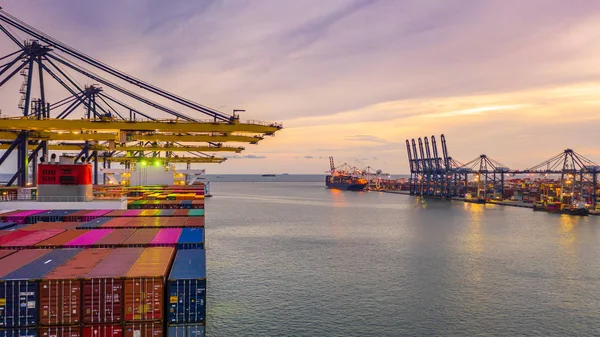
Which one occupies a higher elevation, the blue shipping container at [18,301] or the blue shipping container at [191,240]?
the blue shipping container at [191,240]

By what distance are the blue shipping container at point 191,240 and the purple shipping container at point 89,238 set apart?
13.5 feet

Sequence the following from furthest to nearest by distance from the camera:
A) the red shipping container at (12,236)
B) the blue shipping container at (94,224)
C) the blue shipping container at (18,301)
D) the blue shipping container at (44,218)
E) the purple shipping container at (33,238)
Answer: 1. the blue shipping container at (44,218)
2. the blue shipping container at (94,224)
3. the red shipping container at (12,236)
4. the purple shipping container at (33,238)
5. the blue shipping container at (18,301)

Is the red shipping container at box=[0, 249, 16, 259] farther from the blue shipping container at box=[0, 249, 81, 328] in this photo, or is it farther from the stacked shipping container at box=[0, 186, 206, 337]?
the blue shipping container at box=[0, 249, 81, 328]

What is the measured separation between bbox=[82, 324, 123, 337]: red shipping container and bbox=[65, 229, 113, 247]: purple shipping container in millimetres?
7560

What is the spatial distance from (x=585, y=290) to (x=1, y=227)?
4094cm

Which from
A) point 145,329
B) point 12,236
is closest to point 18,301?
point 145,329

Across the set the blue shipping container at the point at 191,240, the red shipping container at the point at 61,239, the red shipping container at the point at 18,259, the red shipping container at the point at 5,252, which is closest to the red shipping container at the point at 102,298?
the red shipping container at the point at 18,259

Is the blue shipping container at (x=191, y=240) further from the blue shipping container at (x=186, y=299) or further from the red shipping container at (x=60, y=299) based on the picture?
the red shipping container at (x=60, y=299)

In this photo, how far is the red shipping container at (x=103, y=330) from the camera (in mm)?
13773

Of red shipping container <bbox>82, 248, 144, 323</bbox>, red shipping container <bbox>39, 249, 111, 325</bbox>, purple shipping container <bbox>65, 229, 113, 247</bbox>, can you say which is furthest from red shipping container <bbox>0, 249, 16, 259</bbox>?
red shipping container <bbox>82, 248, 144, 323</bbox>

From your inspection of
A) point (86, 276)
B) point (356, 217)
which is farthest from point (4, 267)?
point (356, 217)

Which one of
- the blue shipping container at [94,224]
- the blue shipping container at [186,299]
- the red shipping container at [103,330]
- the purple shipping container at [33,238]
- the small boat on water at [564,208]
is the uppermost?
the blue shipping container at [94,224]

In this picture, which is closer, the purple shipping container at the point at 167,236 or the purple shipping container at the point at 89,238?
the purple shipping container at the point at 89,238

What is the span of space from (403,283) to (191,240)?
62.8 ft
